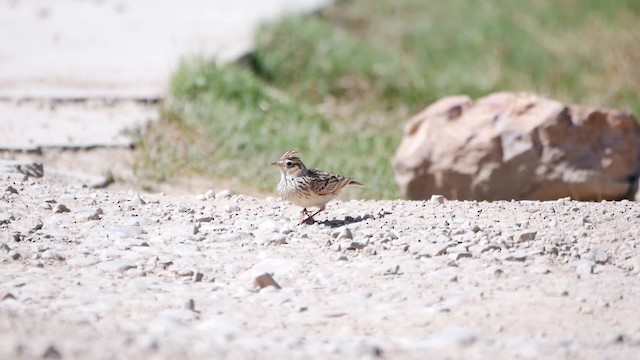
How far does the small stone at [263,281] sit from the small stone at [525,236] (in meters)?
1.32

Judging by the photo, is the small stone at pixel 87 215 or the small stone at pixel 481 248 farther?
the small stone at pixel 87 215

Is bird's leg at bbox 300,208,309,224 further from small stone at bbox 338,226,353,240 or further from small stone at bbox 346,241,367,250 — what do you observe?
small stone at bbox 346,241,367,250

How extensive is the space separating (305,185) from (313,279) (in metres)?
0.88

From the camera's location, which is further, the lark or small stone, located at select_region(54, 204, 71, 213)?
small stone, located at select_region(54, 204, 71, 213)

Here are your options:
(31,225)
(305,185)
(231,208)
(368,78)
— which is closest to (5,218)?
(31,225)

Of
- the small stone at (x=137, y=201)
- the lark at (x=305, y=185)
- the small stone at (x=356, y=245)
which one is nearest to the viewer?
the small stone at (x=356, y=245)

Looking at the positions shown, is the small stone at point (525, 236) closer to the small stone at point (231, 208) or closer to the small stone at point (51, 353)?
the small stone at point (231, 208)

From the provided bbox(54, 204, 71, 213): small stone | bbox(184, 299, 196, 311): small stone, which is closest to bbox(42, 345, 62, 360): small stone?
bbox(184, 299, 196, 311): small stone

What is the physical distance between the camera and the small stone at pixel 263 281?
16.8 feet

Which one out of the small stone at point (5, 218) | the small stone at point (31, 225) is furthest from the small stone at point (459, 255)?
the small stone at point (5, 218)

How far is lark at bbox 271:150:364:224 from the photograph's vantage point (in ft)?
19.8

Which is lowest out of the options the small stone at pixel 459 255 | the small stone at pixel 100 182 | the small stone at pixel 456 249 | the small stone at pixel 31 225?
the small stone at pixel 100 182

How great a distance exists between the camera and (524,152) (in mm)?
8414

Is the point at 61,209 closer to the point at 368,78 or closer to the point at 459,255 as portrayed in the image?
the point at 459,255
